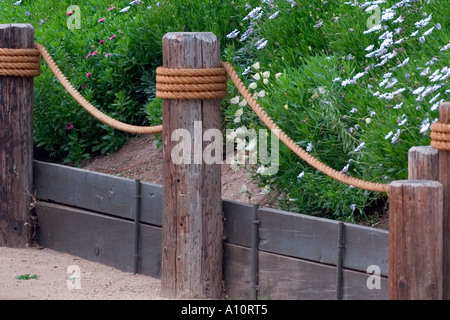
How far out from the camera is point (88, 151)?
607 centimetres

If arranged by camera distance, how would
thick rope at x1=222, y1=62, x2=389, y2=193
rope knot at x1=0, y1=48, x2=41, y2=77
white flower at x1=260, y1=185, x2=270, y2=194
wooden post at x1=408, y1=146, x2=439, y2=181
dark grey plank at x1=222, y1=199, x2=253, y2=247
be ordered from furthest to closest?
rope knot at x1=0, y1=48, x2=41, y2=77 < white flower at x1=260, y1=185, x2=270, y2=194 < dark grey plank at x1=222, y1=199, x2=253, y2=247 < thick rope at x1=222, y1=62, x2=389, y2=193 < wooden post at x1=408, y1=146, x2=439, y2=181

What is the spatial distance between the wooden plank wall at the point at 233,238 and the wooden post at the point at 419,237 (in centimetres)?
50

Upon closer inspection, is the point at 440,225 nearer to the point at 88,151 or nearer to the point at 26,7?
the point at 88,151

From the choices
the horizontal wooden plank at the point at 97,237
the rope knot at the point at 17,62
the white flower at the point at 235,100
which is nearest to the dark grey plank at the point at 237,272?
the horizontal wooden plank at the point at 97,237

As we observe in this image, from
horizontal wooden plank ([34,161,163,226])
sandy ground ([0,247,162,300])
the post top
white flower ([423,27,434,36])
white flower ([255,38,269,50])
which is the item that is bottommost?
sandy ground ([0,247,162,300])

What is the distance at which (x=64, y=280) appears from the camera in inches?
185

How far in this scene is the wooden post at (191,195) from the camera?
4090mm

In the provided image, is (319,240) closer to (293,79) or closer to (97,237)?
(293,79)

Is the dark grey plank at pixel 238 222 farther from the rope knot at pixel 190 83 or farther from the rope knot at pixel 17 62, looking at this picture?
the rope knot at pixel 17 62

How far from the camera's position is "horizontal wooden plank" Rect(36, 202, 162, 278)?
4691mm

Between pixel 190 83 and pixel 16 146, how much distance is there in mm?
1656

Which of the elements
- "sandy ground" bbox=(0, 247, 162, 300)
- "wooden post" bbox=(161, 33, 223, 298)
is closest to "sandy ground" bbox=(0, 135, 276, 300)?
"sandy ground" bbox=(0, 247, 162, 300)

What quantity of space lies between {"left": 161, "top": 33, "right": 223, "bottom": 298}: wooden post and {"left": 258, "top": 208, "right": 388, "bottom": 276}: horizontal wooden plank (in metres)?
0.26

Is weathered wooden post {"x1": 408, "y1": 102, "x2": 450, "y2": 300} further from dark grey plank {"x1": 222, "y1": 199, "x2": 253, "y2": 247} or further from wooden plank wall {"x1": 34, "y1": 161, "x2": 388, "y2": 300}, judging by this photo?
dark grey plank {"x1": 222, "y1": 199, "x2": 253, "y2": 247}
